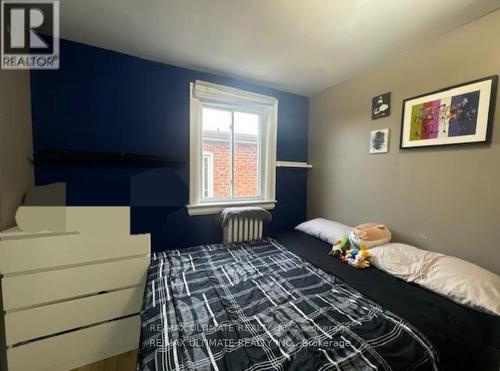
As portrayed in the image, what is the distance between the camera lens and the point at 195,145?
225cm

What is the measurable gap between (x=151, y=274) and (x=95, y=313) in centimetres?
46

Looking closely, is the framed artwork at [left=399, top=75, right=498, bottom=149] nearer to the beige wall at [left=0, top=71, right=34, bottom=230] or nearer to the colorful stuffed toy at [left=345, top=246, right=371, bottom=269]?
the colorful stuffed toy at [left=345, top=246, right=371, bottom=269]

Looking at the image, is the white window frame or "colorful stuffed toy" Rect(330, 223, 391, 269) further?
the white window frame

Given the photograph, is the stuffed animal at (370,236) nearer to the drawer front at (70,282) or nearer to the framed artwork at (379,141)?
the framed artwork at (379,141)

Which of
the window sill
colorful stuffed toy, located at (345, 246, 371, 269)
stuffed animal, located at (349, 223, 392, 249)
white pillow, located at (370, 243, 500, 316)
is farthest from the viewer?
the window sill

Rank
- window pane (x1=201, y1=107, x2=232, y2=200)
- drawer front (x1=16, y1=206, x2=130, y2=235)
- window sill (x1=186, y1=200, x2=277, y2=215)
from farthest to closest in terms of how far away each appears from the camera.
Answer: window pane (x1=201, y1=107, x2=232, y2=200), window sill (x1=186, y1=200, x2=277, y2=215), drawer front (x1=16, y1=206, x2=130, y2=235)

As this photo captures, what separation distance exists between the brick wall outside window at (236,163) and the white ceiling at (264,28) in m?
0.76

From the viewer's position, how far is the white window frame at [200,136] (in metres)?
2.23

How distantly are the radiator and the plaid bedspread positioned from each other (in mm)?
654

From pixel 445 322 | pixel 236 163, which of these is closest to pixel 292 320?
pixel 445 322

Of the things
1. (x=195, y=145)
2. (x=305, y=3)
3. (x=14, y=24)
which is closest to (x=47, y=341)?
(x=195, y=145)

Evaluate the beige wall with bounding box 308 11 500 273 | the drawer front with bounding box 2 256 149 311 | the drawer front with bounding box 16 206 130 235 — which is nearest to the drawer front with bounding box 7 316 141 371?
the drawer front with bounding box 2 256 149 311

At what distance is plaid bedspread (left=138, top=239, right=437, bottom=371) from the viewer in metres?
0.87

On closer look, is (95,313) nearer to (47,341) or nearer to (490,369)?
(47,341)
